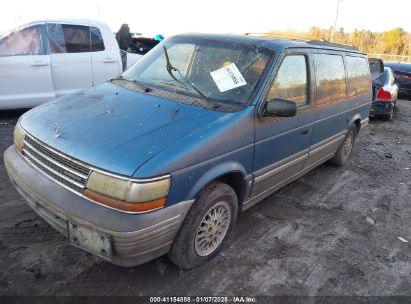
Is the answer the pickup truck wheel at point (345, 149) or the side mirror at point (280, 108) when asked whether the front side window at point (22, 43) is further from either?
the pickup truck wheel at point (345, 149)

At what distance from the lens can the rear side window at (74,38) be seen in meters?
6.51

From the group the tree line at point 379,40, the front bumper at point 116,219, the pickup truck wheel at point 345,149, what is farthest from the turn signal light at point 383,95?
the tree line at point 379,40

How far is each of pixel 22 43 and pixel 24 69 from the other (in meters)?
0.44

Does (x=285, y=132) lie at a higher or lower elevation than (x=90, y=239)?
higher

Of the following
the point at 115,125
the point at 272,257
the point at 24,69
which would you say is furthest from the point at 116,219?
the point at 24,69

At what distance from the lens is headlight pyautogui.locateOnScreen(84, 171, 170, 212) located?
7.93ft

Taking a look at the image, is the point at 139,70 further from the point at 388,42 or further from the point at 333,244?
the point at 388,42

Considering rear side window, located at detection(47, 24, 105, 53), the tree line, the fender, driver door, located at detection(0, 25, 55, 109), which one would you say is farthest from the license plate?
the tree line

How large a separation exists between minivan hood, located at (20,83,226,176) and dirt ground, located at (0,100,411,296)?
3.28 ft

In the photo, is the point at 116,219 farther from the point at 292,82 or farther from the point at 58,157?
the point at 292,82

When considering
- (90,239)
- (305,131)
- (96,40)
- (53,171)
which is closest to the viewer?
(90,239)

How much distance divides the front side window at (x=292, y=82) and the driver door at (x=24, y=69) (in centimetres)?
449

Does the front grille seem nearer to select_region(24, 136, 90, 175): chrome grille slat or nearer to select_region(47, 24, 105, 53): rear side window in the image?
select_region(24, 136, 90, 175): chrome grille slat

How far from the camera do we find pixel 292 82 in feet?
12.5
